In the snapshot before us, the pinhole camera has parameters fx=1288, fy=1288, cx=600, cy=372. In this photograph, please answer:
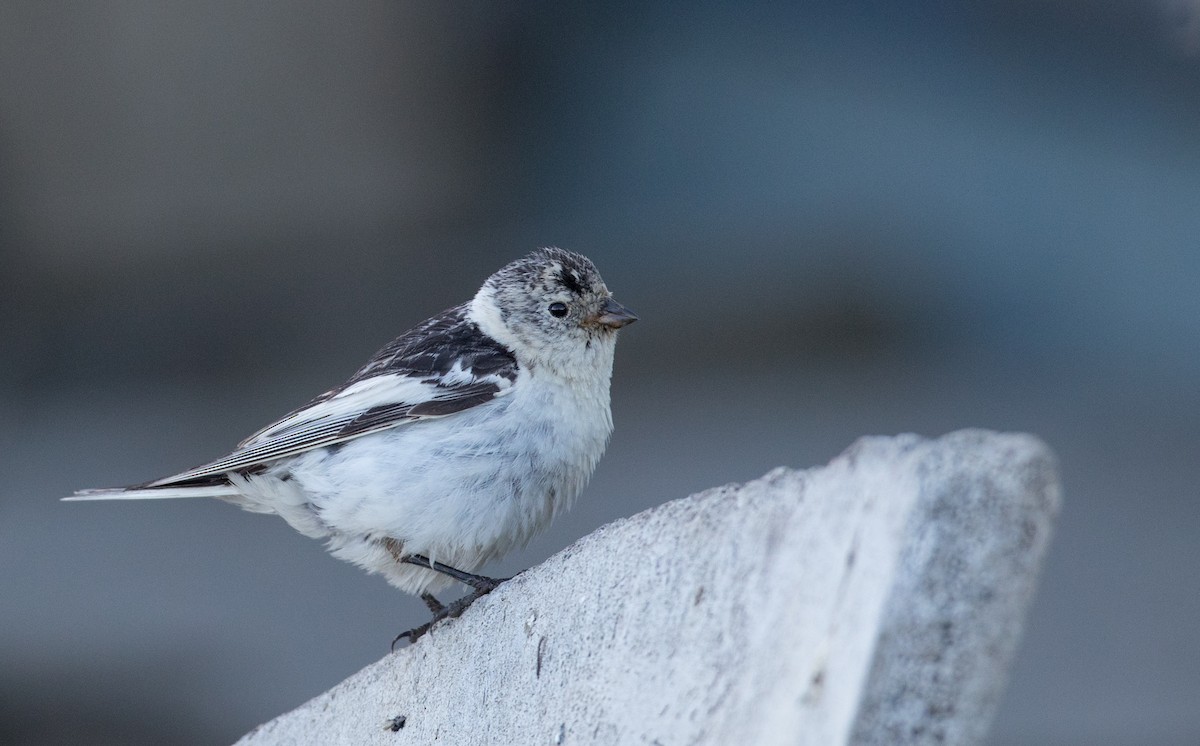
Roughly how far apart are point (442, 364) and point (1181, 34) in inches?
133

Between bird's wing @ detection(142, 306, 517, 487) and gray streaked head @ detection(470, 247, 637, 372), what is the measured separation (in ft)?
0.20

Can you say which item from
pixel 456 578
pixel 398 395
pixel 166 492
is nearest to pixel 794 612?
pixel 456 578

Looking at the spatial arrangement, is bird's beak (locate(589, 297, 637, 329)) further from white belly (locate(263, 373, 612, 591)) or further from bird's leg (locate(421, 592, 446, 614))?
bird's leg (locate(421, 592, 446, 614))

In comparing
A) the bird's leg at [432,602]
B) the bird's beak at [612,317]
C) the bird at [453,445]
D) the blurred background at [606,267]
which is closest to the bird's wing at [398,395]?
the bird at [453,445]

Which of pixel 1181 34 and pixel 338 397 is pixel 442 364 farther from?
pixel 1181 34

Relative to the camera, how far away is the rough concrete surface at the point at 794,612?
140 centimetres

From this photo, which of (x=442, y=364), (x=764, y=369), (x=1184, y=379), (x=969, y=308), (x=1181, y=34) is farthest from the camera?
(x=764, y=369)

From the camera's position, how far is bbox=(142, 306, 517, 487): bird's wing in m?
2.89

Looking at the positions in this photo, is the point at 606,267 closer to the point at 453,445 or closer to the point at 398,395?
the point at 398,395

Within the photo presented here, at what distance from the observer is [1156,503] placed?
219 inches

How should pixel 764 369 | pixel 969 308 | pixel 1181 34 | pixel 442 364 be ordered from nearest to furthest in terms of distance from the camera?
pixel 442 364, pixel 1181 34, pixel 969 308, pixel 764 369

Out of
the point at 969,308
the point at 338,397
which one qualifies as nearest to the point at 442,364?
the point at 338,397

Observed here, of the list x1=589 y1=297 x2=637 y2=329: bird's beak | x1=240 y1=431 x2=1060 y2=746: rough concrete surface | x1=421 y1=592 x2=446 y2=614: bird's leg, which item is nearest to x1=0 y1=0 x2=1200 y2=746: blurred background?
x1=421 y1=592 x2=446 y2=614: bird's leg

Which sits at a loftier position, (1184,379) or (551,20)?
(551,20)
